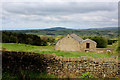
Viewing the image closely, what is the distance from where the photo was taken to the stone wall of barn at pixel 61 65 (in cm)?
415

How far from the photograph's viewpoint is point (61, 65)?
429 cm

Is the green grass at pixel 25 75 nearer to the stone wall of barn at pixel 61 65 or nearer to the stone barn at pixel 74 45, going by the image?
the stone wall of barn at pixel 61 65

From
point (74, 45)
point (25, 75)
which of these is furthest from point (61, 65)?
point (74, 45)

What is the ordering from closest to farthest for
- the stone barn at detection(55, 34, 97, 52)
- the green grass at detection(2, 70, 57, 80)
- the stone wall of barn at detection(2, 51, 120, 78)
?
1. the green grass at detection(2, 70, 57, 80)
2. the stone wall of barn at detection(2, 51, 120, 78)
3. the stone barn at detection(55, 34, 97, 52)

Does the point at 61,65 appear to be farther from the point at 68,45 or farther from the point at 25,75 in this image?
the point at 68,45

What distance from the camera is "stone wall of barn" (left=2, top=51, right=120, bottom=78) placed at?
164 inches

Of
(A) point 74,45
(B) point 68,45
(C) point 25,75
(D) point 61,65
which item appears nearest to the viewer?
(C) point 25,75

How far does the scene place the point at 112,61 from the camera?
4.43m

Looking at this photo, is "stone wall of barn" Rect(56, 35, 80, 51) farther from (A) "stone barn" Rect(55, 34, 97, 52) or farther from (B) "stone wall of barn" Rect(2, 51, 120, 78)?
(B) "stone wall of barn" Rect(2, 51, 120, 78)

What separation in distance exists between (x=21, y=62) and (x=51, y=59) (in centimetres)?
103

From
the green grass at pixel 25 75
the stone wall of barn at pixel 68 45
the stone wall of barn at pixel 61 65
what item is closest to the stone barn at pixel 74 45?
the stone wall of barn at pixel 68 45

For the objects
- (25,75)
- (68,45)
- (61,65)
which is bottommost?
(25,75)

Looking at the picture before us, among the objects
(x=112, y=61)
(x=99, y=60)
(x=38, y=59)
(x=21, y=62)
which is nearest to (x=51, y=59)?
(x=38, y=59)

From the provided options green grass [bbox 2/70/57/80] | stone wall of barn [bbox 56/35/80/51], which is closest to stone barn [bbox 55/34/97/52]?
stone wall of barn [bbox 56/35/80/51]
